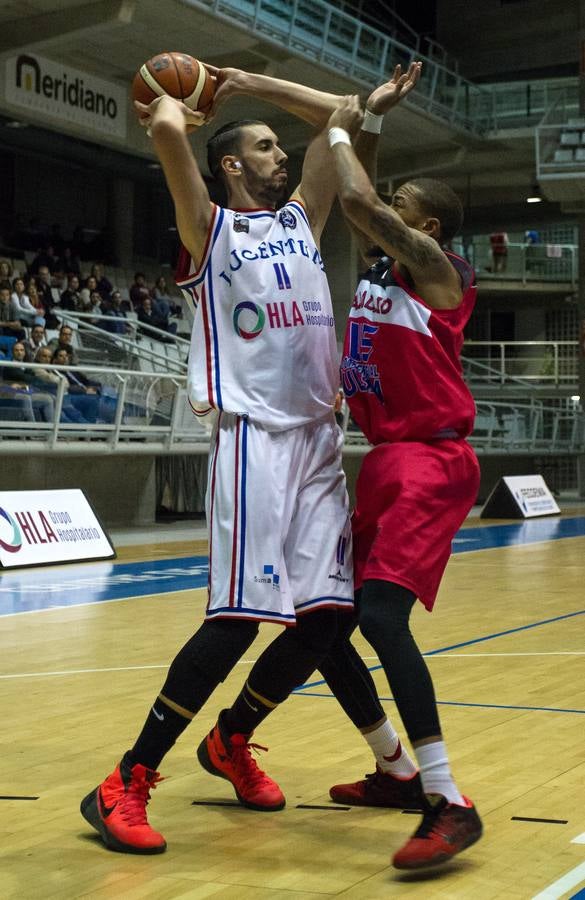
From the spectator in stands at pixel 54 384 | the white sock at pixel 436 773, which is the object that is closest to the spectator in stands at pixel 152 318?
the spectator in stands at pixel 54 384

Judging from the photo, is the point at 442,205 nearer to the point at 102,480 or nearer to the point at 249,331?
the point at 249,331

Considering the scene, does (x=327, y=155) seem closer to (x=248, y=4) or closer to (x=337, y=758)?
(x=337, y=758)

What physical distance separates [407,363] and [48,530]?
8968 mm

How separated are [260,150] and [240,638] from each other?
137 cm

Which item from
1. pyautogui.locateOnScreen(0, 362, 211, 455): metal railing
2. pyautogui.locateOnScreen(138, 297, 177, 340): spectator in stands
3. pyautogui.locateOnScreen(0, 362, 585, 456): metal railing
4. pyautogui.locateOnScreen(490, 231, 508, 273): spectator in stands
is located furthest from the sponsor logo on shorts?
pyautogui.locateOnScreen(490, 231, 508, 273): spectator in stands

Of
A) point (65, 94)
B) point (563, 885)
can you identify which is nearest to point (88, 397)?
point (65, 94)

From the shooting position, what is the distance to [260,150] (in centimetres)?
362

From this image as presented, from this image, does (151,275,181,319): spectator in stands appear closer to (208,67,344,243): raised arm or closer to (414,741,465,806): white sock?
(208,67,344,243): raised arm

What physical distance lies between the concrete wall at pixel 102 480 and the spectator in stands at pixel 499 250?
60.2 feet

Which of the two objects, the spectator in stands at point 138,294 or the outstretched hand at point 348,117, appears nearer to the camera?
the outstretched hand at point 348,117

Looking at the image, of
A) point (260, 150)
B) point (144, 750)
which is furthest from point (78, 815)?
point (260, 150)

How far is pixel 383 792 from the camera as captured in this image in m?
3.72

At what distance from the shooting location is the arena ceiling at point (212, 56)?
58.2 ft

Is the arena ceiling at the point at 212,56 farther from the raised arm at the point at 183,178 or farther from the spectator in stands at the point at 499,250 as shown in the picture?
the raised arm at the point at 183,178
